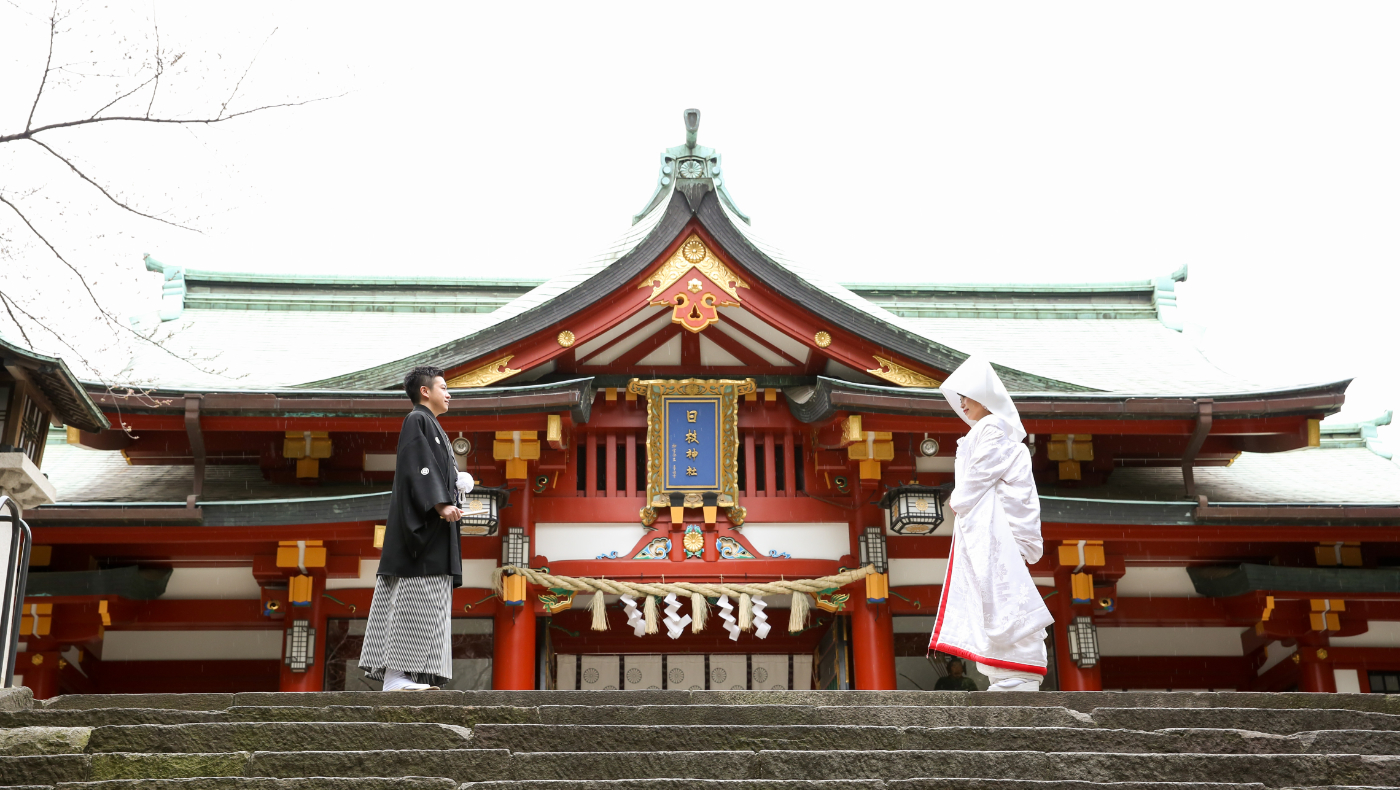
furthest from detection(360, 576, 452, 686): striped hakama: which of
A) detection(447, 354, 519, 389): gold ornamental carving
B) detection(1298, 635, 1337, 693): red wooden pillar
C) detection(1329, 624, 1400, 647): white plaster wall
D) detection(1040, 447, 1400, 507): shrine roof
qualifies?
detection(1329, 624, 1400, 647): white plaster wall

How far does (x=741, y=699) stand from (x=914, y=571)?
214 inches

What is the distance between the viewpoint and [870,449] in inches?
460

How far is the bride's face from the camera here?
27.4 feet

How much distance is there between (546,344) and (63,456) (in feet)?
17.6

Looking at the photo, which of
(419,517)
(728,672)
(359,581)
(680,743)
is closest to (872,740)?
(680,743)

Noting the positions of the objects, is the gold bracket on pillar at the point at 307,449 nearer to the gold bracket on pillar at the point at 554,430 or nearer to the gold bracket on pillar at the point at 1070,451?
the gold bracket on pillar at the point at 554,430

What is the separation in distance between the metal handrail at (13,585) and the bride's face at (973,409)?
226 inches

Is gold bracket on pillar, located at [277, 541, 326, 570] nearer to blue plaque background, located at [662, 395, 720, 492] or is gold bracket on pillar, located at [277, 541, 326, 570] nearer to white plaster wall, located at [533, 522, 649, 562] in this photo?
white plaster wall, located at [533, 522, 649, 562]

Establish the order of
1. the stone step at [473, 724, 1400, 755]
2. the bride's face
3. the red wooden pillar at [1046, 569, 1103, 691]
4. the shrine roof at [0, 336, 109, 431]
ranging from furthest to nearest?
the red wooden pillar at [1046, 569, 1103, 691], the shrine roof at [0, 336, 109, 431], the bride's face, the stone step at [473, 724, 1400, 755]

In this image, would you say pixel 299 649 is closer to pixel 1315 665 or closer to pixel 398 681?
pixel 398 681

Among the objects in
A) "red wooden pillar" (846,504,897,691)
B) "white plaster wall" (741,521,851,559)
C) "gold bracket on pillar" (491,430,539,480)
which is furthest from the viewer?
"white plaster wall" (741,521,851,559)

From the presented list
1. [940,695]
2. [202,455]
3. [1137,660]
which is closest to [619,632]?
[202,455]

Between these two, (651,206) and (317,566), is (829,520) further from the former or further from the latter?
(317,566)

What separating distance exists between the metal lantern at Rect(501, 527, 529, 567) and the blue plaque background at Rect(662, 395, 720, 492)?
4.52ft
